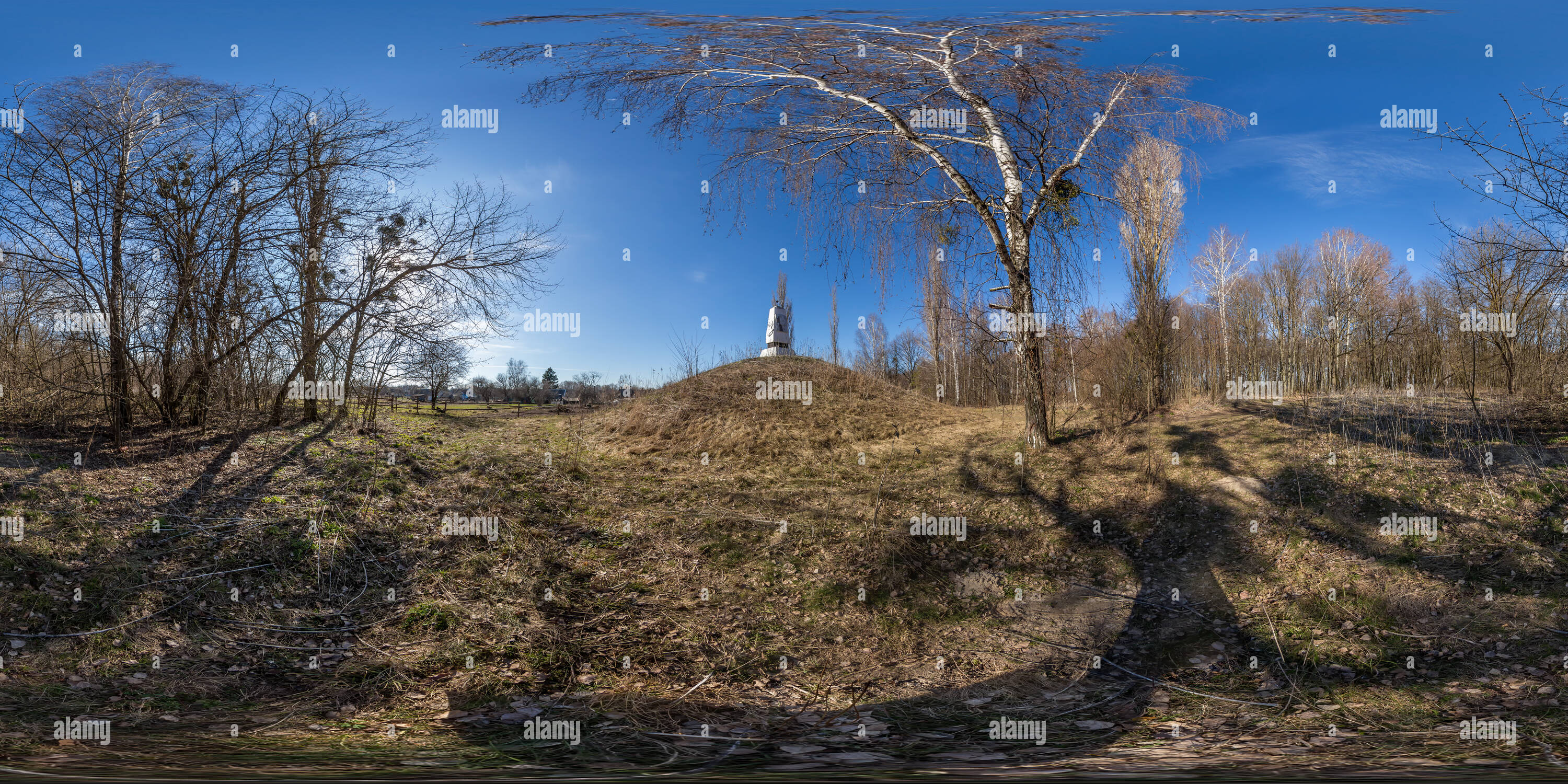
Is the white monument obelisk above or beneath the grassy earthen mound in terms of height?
above

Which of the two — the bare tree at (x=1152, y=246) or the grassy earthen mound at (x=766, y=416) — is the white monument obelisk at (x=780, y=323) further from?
the bare tree at (x=1152, y=246)

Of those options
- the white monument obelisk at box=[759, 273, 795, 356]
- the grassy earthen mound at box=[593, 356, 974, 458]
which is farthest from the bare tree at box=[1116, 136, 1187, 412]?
the white monument obelisk at box=[759, 273, 795, 356]

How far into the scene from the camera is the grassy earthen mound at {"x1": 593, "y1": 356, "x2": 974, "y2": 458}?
35.3ft

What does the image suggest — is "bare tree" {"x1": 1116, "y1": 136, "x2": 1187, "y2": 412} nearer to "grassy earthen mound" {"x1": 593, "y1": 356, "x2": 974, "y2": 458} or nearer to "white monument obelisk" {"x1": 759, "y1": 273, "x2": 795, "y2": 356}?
"grassy earthen mound" {"x1": 593, "y1": 356, "x2": 974, "y2": 458}

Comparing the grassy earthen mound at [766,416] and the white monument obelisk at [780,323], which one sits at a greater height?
the white monument obelisk at [780,323]

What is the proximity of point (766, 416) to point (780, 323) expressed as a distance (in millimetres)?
6723

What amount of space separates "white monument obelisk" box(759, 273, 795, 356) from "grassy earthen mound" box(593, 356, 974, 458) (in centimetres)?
309

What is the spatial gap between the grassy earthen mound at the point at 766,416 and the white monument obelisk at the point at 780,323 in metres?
3.09

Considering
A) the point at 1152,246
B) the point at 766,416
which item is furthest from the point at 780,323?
the point at 1152,246

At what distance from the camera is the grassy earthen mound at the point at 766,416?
35.3 ft

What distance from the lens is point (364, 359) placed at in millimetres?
10430

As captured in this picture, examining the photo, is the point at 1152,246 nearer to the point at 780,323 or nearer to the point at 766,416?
the point at 766,416

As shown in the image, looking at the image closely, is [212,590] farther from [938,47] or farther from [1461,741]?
[938,47]

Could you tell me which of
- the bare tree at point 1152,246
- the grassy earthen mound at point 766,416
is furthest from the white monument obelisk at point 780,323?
the bare tree at point 1152,246
